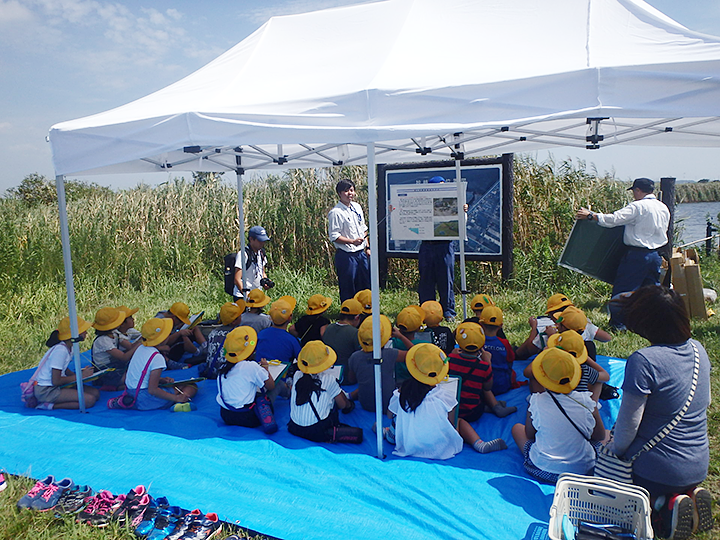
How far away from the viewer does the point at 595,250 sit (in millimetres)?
6625

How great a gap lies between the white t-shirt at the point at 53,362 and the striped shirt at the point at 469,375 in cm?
337

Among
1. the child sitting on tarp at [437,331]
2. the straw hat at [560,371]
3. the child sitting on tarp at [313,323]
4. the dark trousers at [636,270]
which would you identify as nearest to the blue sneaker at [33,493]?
the child sitting on tarp at [313,323]

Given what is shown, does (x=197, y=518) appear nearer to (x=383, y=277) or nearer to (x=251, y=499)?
(x=251, y=499)

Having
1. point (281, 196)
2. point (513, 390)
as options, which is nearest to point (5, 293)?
point (281, 196)

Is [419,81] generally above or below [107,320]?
above

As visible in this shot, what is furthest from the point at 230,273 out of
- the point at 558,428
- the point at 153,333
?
the point at 558,428

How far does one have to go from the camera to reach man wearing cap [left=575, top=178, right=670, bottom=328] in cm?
619

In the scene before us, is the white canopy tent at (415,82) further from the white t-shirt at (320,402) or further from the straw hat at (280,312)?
the straw hat at (280,312)

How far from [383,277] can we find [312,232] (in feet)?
6.19

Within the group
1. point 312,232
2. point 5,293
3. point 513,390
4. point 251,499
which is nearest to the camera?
point 251,499

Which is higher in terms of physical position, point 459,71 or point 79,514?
point 459,71

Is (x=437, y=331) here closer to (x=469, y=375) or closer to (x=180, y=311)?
(x=469, y=375)

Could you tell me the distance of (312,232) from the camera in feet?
35.4

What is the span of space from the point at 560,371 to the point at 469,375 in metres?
1.06
